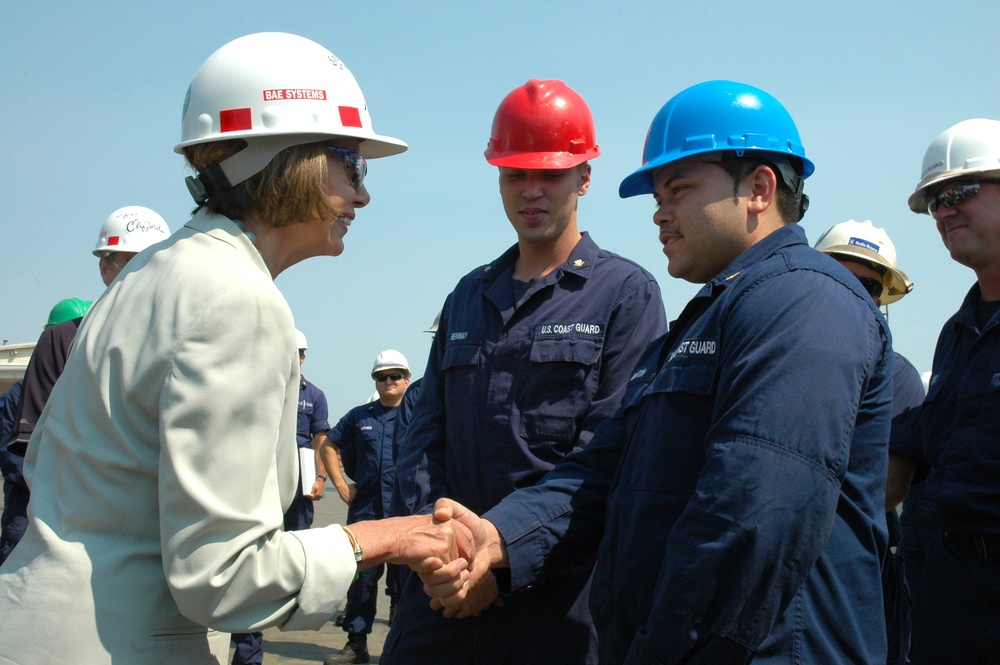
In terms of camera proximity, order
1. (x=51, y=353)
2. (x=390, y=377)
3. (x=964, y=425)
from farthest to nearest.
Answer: (x=390, y=377) < (x=51, y=353) < (x=964, y=425)

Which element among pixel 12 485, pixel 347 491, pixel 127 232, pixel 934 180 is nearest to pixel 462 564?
pixel 934 180

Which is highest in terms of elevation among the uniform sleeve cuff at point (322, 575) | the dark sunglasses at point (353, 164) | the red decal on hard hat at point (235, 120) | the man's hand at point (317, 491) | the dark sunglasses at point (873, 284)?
the red decal on hard hat at point (235, 120)

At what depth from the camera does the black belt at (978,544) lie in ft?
12.4

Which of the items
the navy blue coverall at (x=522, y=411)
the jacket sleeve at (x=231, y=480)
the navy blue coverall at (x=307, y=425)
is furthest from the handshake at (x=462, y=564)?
the navy blue coverall at (x=307, y=425)

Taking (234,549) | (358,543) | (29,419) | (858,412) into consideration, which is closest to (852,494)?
(858,412)

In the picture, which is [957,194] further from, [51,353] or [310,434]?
[310,434]

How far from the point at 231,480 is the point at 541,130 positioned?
2.36m

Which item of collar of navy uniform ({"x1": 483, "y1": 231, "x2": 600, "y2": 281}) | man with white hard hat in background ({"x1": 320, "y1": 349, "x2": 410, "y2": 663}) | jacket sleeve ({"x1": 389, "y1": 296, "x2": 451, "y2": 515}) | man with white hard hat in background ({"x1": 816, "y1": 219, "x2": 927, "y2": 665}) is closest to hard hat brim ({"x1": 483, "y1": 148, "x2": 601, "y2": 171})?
collar of navy uniform ({"x1": 483, "y1": 231, "x2": 600, "y2": 281})

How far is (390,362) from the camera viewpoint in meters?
11.0

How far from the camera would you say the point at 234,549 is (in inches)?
84.2

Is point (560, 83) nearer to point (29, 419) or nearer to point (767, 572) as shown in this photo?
point (767, 572)

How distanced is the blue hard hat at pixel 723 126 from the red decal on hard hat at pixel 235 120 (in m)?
1.16

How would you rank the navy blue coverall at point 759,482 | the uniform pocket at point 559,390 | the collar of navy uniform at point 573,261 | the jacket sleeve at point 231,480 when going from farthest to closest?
the collar of navy uniform at point 573,261 < the uniform pocket at point 559,390 < the navy blue coverall at point 759,482 < the jacket sleeve at point 231,480

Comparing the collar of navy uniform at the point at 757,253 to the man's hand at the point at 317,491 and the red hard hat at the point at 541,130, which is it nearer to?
the red hard hat at the point at 541,130
